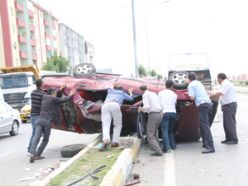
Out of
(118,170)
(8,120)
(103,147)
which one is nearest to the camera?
(118,170)

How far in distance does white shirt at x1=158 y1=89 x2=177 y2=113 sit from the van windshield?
20.9m

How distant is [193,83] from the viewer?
10578 millimetres

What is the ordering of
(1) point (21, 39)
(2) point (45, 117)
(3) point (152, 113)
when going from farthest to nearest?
1. (1) point (21, 39)
2. (2) point (45, 117)
3. (3) point (152, 113)

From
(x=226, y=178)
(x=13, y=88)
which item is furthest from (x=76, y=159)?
(x=13, y=88)

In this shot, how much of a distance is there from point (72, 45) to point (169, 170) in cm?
11334

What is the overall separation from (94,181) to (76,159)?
209 cm

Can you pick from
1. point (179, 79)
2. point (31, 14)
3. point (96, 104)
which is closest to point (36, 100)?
point (96, 104)

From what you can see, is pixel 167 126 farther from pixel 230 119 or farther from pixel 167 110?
pixel 230 119

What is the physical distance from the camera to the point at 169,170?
8328mm

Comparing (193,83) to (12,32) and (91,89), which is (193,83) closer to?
(91,89)

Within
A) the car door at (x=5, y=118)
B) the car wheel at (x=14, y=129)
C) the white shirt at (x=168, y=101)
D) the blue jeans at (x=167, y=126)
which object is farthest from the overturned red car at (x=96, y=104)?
the car wheel at (x=14, y=129)

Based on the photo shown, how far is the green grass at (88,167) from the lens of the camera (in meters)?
6.90

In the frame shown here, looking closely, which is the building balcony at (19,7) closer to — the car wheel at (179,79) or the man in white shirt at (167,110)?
the car wheel at (179,79)

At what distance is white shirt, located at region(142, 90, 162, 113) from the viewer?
10.1 metres
